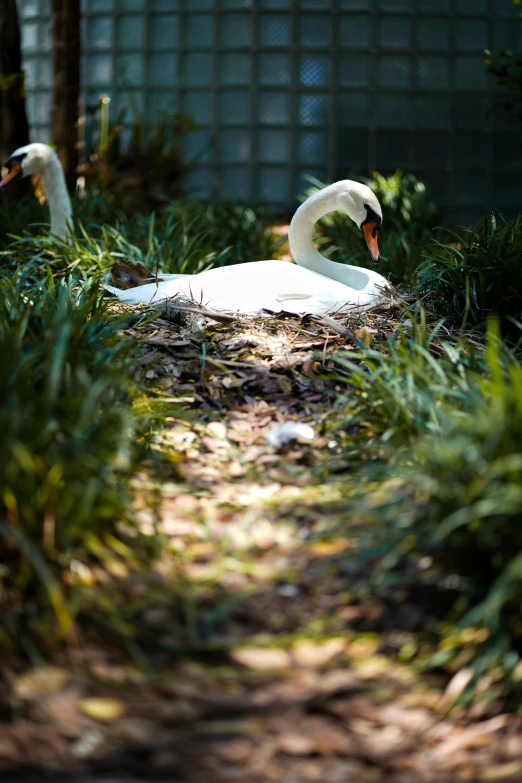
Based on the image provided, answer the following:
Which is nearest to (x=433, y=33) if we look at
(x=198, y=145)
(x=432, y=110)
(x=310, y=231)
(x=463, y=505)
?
(x=432, y=110)

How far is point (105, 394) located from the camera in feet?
8.56

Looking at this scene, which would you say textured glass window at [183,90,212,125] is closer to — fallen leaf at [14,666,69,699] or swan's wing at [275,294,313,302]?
swan's wing at [275,294,313,302]

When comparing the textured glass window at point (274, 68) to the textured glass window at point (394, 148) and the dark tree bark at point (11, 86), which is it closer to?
the textured glass window at point (394, 148)

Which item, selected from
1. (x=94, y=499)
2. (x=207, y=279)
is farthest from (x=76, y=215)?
(x=94, y=499)

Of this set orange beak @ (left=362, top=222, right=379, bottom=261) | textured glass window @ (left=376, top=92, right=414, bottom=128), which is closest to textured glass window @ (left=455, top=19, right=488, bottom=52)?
textured glass window @ (left=376, top=92, right=414, bottom=128)

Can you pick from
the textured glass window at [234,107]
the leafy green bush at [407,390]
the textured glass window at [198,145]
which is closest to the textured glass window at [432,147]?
the textured glass window at [234,107]

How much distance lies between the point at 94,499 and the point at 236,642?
0.49 meters

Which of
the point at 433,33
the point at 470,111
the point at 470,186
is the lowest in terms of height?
the point at 470,186

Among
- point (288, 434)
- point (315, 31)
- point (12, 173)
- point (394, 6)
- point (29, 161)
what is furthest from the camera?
point (315, 31)

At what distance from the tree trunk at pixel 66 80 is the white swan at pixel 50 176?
2.07m

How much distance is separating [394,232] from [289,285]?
2629 mm

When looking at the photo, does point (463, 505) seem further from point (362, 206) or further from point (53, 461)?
point (362, 206)

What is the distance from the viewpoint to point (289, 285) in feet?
12.8

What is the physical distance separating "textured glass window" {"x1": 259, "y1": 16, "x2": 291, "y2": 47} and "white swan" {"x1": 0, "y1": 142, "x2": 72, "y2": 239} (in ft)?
14.8
